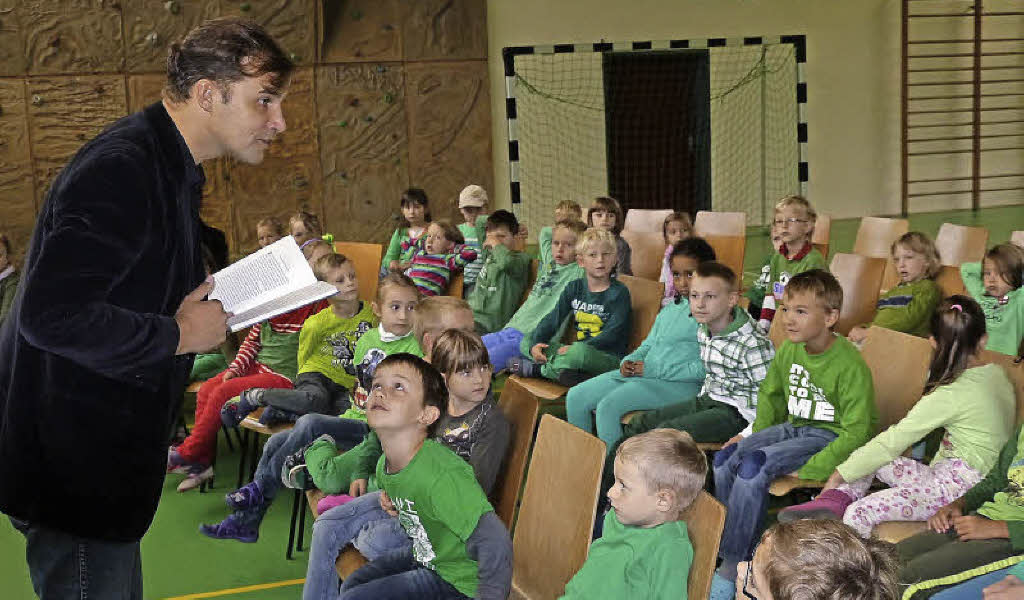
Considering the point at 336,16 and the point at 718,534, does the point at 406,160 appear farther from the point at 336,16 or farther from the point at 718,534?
the point at 718,534

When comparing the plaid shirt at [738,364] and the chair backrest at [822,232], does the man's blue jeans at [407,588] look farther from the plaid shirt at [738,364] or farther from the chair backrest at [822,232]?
the chair backrest at [822,232]

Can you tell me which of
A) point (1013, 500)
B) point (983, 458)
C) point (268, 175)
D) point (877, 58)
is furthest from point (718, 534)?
point (877, 58)

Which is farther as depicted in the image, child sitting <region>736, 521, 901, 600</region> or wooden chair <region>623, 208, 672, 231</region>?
wooden chair <region>623, 208, 672, 231</region>

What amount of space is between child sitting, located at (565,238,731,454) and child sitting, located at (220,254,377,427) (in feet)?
3.02

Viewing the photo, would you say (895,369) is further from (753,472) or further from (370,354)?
(370,354)

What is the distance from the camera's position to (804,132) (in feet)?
40.1

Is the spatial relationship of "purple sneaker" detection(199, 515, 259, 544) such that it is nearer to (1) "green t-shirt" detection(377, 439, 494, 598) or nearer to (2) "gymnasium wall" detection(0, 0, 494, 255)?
(1) "green t-shirt" detection(377, 439, 494, 598)

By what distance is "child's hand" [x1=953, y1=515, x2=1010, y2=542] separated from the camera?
8.27 ft

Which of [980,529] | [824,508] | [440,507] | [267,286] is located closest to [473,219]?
[824,508]

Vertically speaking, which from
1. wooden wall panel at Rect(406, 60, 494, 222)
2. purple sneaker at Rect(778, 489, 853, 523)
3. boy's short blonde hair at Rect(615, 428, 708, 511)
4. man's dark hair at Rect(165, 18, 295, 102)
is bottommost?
purple sneaker at Rect(778, 489, 853, 523)

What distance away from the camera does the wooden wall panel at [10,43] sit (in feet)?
33.1

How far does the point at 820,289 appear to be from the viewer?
3.44 m

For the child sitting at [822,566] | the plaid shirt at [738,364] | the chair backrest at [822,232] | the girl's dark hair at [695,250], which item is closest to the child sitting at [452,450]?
the plaid shirt at [738,364]

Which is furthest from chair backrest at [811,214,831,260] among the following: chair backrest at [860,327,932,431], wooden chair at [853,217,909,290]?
chair backrest at [860,327,932,431]
